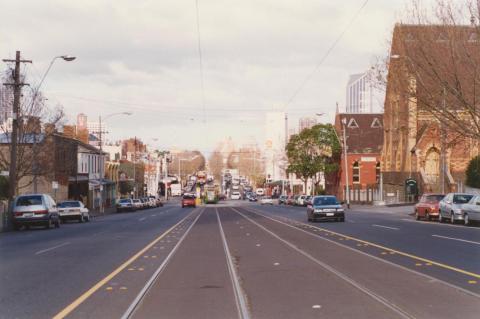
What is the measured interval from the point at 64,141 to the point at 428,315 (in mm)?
55929

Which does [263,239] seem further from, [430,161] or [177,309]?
[430,161]

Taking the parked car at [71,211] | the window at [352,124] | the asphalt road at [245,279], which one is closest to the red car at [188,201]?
the window at [352,124]

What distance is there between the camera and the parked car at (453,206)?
3450cm

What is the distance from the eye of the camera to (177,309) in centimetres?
1011

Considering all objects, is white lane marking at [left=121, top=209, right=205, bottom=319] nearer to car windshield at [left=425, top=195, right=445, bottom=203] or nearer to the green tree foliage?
car windshield at [left=425, top=195, right=445, bottom=203]


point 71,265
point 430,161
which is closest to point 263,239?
point 71,265

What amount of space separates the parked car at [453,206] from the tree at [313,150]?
54.5 m

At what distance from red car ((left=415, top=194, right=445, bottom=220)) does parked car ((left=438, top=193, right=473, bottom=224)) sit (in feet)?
3.99

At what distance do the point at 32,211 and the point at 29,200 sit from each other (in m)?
0.87

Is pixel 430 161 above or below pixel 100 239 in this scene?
above

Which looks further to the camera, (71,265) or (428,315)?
(71,265)

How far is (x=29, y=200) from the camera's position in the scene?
3616 centimetres

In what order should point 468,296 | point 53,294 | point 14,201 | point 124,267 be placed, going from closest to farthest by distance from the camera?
point 468,296
point 53,294
point 124,267
point 14,201

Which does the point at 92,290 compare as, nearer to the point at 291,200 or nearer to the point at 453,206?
the point at 453,206
